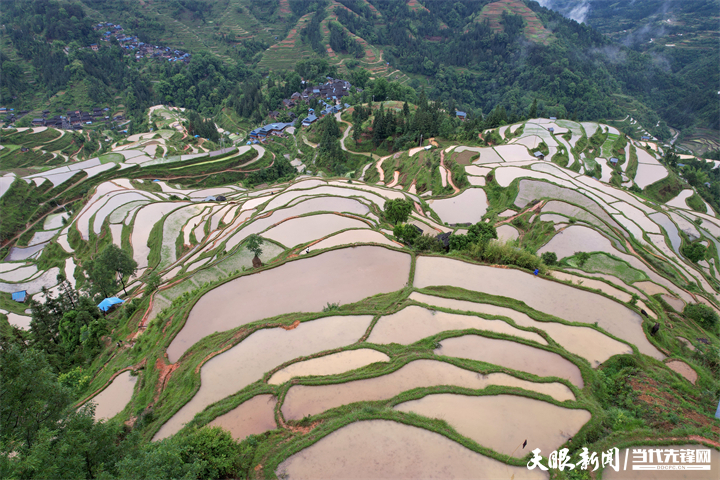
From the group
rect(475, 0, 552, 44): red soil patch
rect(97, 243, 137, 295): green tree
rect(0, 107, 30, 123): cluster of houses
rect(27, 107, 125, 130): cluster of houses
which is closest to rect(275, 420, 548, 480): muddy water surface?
rect(97, 243, 137, 295): green tree

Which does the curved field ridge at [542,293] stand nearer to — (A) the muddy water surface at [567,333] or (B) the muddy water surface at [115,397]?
(A) the muddy water surface at [567,333]

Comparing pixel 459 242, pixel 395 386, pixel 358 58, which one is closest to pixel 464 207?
pixel 459 242

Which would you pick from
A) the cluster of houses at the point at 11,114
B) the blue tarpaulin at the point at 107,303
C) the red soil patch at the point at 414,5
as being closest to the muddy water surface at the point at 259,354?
the blue tarpaulin at the point at 107,303

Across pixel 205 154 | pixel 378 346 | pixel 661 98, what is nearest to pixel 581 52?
pixel 661 98

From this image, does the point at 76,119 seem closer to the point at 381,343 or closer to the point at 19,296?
the point at 19,296

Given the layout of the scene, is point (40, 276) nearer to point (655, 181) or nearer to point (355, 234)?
point (355, 234)

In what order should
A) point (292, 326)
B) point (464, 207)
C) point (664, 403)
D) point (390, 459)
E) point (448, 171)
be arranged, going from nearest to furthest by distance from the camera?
point (390, 459) < point (664, 403) < point (292, 326) < point (464, 207) < point (448, 171)
